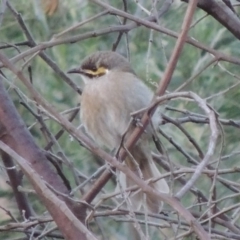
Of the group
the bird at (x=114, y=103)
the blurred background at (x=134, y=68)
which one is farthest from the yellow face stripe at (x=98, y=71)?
the blurred background at (x=134, y=68)

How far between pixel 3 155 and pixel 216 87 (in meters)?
1.68

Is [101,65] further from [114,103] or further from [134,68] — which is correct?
[134,68]

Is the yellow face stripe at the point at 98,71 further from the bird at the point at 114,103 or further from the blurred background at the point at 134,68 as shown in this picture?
the blurred background at the point at 134,68

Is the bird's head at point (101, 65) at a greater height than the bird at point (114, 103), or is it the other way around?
the bird's head at point (101, 65)

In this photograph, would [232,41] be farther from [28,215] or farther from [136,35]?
[28,215]

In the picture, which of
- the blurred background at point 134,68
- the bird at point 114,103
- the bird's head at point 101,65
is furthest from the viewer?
the blurred background at point 134,68

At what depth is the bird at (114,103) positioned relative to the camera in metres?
3.67

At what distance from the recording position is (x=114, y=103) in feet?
12.1

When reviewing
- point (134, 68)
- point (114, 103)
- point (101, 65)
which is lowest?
point (134, 68)

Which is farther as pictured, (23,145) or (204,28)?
(204,28)

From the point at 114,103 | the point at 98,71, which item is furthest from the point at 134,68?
the point at 114,103

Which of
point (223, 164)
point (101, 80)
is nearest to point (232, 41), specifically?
point (223, 164)

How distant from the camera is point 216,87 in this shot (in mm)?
4539

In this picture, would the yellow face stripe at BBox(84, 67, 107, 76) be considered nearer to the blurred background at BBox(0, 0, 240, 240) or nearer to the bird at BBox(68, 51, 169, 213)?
the bird at BBox(68, 51, 169, 213)
